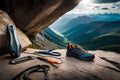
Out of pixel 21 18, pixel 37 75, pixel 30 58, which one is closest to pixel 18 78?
pixel 37 75

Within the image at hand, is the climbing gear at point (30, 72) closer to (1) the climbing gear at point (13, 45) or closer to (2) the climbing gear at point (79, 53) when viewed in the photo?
(2) the climbing gear at point (79, 53)

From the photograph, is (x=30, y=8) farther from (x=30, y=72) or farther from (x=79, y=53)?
(x=30, y=72)

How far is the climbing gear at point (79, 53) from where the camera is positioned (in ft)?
26.3

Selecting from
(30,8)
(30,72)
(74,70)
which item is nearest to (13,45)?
(30,8)

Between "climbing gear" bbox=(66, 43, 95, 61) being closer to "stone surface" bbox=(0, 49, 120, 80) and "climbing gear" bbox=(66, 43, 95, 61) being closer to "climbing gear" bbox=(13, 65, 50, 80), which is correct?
"stone surface" bbox=(0, 49, 120, 80)

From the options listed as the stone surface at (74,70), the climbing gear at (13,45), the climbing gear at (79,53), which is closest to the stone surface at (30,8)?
the climbing gear at (13,45)

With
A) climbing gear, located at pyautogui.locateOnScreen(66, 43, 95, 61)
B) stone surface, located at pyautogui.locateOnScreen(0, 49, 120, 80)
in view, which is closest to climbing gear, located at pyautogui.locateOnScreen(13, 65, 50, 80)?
stone surface, located at pyautogui.locateOnScreen(0, 49, 120, 80)

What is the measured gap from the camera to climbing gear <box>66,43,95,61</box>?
26.3 feet

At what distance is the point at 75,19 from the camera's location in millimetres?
180250

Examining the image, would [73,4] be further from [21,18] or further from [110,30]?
[110,30]

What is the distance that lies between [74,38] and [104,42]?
35.4 metres

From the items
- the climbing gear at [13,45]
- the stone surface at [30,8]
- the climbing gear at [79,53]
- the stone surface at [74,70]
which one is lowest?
the stone surface at [74,70]

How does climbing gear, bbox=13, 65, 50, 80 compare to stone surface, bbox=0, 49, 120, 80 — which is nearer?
climbing gear, bbox=13, 65, 50, 80

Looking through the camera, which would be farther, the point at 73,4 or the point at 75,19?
the point at 75,19
